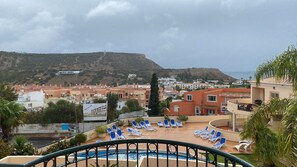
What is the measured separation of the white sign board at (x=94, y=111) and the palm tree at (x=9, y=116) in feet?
51.0

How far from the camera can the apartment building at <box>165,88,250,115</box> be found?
34.2 m

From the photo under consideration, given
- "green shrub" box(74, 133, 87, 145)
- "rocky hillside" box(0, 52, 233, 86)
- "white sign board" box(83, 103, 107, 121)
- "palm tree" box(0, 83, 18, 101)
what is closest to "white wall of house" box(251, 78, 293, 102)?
"green shrub" box(74, 133, 87, 145)

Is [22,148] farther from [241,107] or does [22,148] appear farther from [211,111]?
[211,111]

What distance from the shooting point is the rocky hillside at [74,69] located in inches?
3216

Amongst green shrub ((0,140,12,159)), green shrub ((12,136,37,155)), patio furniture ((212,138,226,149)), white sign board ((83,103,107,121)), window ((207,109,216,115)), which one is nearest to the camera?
green shrub ((0,140,12,159))

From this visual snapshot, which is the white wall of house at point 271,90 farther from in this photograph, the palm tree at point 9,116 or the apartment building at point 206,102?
the palm tree at point 9,116

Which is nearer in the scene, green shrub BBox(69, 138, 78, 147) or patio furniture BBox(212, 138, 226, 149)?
patio furniture BBox(212, 138, 226, 149)

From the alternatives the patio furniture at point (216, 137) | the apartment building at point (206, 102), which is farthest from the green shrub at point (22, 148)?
the apartment building at point (206, 102)

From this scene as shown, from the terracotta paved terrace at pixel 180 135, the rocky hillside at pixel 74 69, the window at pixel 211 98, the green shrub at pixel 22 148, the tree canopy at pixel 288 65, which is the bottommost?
the terracotta paved terrace at pixel 180 135

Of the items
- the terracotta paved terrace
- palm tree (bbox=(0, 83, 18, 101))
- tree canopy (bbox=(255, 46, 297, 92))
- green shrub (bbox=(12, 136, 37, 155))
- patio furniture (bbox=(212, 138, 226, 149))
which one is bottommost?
the terracotta paved terrace

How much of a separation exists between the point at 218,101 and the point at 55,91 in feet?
121

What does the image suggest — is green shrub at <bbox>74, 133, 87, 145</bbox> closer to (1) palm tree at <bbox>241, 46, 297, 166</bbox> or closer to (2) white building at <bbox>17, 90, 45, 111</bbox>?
(1) palm tree at <bbox>241, 46, 297, 166</bbox>

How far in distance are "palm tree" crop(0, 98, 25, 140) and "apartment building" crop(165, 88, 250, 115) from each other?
19801 mm

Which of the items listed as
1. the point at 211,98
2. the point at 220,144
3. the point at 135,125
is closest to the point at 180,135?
the point at 220,144
